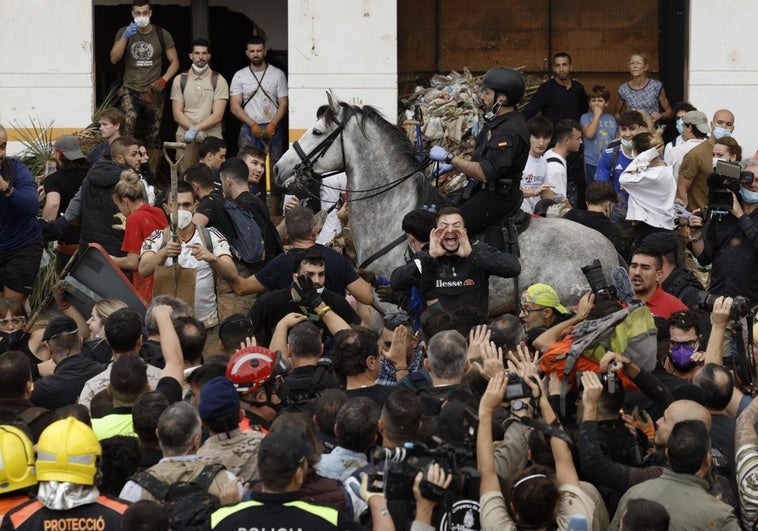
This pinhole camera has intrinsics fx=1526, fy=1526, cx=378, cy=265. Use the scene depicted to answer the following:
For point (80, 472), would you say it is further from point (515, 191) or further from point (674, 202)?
point (674, 202)

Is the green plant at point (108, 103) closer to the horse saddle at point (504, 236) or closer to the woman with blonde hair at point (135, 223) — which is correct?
the woman with blonde hair at point (135, 223)

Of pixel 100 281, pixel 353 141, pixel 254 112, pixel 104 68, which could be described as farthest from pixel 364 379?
pixel 104 68

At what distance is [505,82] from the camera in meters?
13.1

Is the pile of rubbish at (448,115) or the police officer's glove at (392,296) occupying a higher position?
A: the pile of rubbish at (448,115)

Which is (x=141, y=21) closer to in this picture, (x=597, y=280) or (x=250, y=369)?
(x=597, y=280)

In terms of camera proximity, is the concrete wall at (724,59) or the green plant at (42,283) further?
the concrete wall at (724,59)

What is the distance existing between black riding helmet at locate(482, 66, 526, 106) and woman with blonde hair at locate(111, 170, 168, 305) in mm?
3055

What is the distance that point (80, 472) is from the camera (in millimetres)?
7430

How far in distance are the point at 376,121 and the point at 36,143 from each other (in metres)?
5.36

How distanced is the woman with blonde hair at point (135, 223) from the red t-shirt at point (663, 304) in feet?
13.9

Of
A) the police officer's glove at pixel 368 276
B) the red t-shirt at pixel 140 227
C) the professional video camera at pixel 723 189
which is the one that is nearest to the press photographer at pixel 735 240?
the professional video camera at pixel 723 189

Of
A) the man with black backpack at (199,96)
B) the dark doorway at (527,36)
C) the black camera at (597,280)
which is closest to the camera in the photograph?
the black camera at (597,280)

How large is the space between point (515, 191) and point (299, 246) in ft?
7.10

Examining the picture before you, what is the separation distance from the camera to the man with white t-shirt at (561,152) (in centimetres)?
1641
